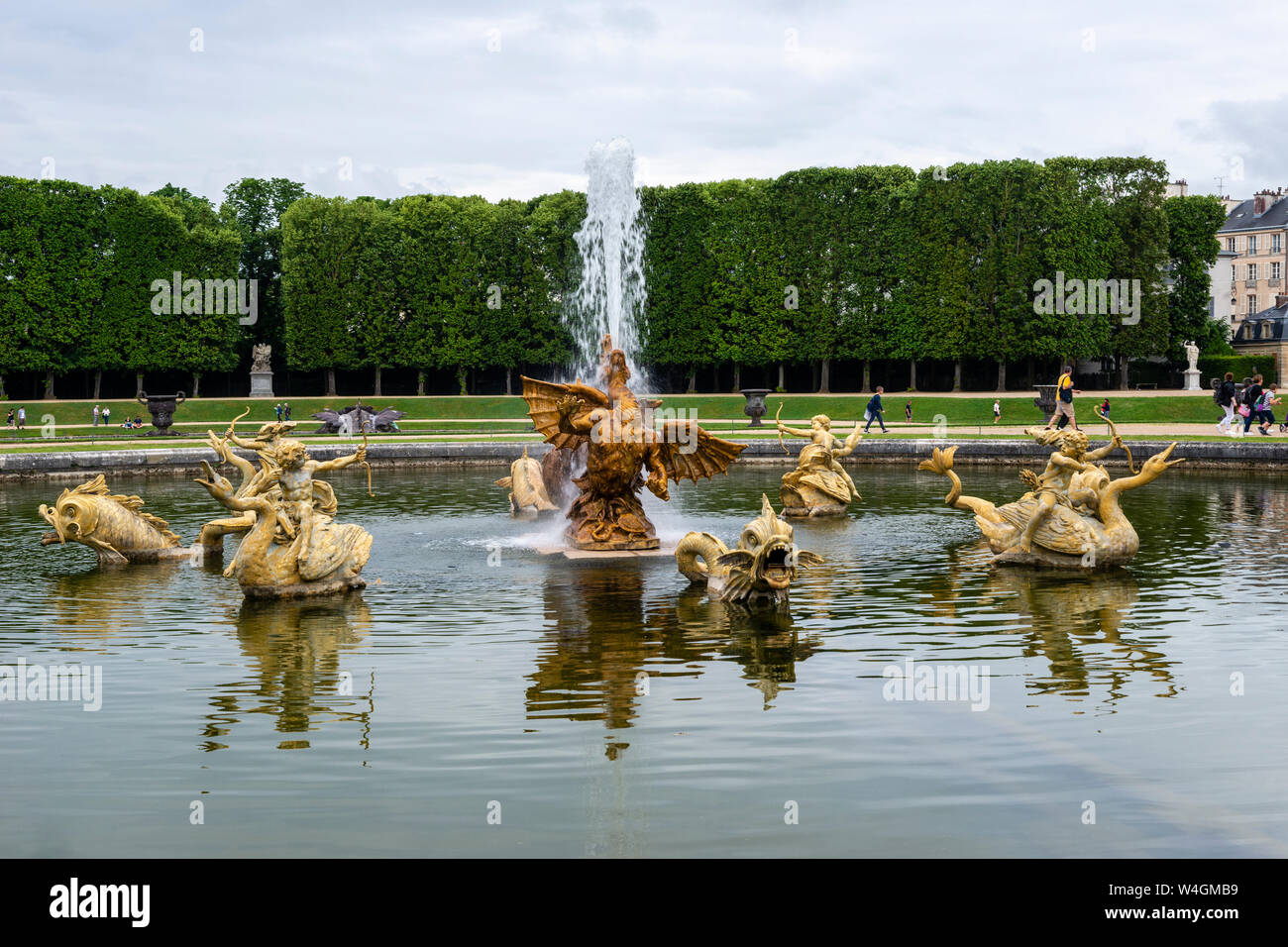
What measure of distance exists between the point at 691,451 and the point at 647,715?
9079mm

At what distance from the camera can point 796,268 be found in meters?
63.3

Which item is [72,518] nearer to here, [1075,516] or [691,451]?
[691,451]

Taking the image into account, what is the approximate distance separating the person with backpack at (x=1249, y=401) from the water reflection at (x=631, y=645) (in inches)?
1054

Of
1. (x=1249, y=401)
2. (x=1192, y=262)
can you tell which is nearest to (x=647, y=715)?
(x=1249, y=401)

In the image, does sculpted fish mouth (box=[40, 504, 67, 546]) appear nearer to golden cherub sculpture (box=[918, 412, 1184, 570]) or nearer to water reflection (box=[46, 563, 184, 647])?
water reflection (box=[46, 563, 184, 647])

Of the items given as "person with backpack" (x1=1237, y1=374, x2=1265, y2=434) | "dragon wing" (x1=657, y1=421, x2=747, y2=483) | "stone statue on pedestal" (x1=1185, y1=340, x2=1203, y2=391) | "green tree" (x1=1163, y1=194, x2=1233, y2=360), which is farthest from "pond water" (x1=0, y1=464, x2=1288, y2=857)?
"green tree" (x1=1163, y1=194, x2=1233, y2=360)

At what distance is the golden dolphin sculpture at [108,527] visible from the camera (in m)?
17.2

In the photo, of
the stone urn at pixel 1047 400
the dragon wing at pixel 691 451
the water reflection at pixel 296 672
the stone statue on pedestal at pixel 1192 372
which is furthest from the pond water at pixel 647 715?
the stone statue on pedestal at pixel 1192 372

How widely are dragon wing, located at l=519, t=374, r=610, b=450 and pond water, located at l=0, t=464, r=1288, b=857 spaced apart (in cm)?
222

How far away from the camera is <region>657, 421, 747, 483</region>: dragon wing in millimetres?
18281

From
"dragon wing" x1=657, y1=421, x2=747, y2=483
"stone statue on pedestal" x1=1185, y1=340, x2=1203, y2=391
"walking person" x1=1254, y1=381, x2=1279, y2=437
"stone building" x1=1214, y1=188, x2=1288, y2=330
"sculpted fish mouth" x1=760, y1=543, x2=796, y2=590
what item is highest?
"stone building" x1=1214, y1=188, x2=1288, y2=330

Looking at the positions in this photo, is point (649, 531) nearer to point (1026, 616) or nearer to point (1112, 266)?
point (1026, 616)

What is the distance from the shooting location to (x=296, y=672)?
37.3ft

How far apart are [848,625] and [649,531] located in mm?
5761
